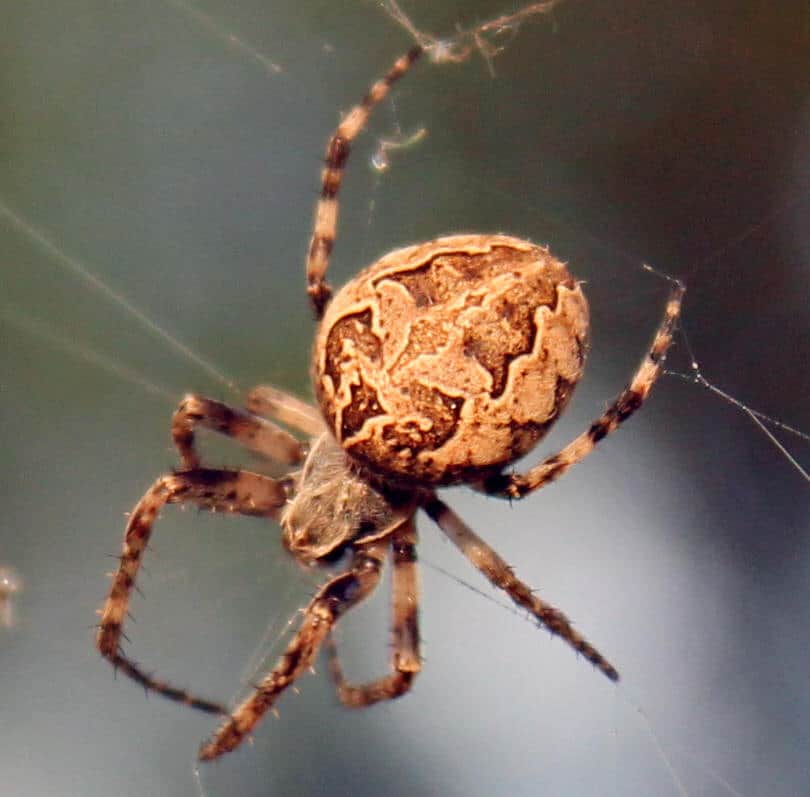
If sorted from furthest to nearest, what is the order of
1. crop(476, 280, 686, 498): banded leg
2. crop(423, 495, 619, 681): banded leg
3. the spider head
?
1. the spider head
2. crop(423, 495, 619, 681): banded leg
3. crop(476, 280, 686, 498): banded leg

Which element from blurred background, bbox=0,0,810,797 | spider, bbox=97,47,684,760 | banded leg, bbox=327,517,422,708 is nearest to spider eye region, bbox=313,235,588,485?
spider, bbox=97,47,684,760

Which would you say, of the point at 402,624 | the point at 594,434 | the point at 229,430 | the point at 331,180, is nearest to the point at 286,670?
the point at 402,624

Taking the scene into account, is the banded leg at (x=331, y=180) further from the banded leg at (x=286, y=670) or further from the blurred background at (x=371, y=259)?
the blurred background at (x=371, y=259)

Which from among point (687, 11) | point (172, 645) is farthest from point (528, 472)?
point (687, 11)

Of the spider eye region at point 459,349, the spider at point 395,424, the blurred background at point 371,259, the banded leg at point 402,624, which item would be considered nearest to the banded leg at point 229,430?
the spider at point 395,424

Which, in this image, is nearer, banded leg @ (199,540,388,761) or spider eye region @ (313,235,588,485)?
spider eye region @ (313,235,588,485)

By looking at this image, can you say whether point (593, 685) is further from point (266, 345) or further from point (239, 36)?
point (239, 36)

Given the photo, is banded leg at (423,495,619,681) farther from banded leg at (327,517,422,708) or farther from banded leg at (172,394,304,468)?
banded leg at (172,394,304,468)

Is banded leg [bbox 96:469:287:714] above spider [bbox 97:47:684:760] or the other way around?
the other way around
